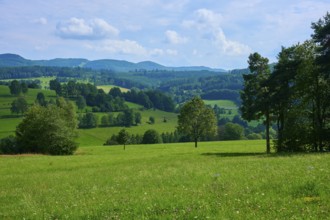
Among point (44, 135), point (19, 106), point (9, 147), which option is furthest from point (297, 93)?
point (19, 106)

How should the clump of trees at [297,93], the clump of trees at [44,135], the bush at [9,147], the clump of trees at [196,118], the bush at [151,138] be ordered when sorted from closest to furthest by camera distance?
the clump of trees at [297,93], the clump of trees at [44,135], the bush at [9,147], the clump of trees at [196,118], the bush at [151,138]

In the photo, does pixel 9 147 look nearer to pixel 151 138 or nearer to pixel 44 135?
pixel 44 135

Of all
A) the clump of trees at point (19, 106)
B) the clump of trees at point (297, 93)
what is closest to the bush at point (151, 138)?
the clump of trees at point (19, 106)

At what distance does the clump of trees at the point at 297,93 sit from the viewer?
45594 mm

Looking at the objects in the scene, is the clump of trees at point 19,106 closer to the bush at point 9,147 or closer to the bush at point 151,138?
the bush at point 151,138

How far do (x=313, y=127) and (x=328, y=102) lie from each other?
359cm

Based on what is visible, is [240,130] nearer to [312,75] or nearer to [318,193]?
[312,75]

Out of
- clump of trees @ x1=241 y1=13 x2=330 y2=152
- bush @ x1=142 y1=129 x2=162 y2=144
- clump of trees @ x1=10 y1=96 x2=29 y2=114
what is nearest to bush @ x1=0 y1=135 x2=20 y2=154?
clump of trees @ x1=241 y1=13 x2=330 y2=152

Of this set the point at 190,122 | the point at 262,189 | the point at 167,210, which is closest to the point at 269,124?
the point at 190,122

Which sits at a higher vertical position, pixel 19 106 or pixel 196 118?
pixel 19 106

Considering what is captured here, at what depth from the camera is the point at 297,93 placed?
48.5 m

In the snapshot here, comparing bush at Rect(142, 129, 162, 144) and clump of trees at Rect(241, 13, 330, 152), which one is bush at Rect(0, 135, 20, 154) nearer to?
clump of trees at Rect(241, 13, 330, 152)

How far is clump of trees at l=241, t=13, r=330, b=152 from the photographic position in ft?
150

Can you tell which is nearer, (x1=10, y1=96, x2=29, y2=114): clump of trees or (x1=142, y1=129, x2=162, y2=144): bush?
(x1=142, y1=129, x2=162, y2=144): bush
